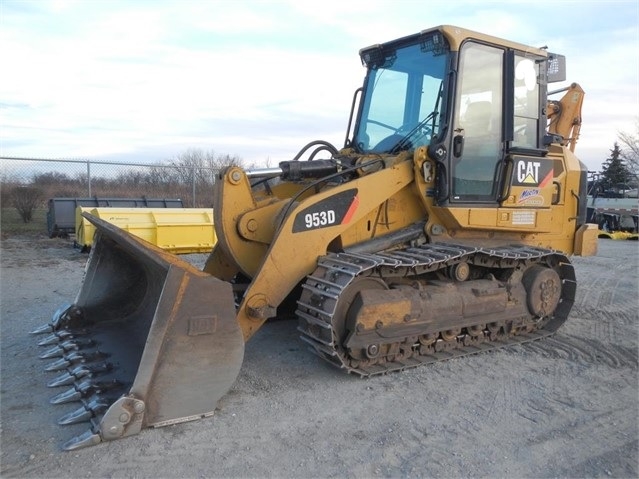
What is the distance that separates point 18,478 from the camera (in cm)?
311

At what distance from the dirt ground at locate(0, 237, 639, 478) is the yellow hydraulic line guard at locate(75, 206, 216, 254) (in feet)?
16.6

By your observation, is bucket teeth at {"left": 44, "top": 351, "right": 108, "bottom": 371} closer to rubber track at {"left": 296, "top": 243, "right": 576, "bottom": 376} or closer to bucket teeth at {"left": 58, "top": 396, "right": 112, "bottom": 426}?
bucket teeth at {"left": 58, "top": 396, "right": 112, "bottom": 426}

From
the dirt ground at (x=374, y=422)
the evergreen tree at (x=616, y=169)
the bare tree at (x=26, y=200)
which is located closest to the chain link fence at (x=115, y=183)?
the bare tree at (x=26, y=200)

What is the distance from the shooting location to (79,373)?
Result: 416 cm

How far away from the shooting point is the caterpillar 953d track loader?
3.88 m

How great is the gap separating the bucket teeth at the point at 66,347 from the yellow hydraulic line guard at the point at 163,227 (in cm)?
626

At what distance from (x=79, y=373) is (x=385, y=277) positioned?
8.63ft

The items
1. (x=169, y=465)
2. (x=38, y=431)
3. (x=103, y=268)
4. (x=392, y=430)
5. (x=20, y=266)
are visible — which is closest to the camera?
(x=169, y=465)

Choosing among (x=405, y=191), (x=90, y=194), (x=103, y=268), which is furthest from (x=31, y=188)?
(x=405, y=191)

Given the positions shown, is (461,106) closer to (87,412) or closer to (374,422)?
(374,422)

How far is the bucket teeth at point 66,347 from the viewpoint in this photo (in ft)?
15.3

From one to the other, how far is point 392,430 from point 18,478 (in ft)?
7.65

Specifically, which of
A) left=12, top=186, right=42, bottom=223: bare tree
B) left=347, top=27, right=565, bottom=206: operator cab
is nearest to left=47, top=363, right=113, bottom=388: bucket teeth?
left=347, top=27, right=565, bottom=206: operator cab

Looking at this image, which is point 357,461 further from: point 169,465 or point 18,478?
point 18,478
